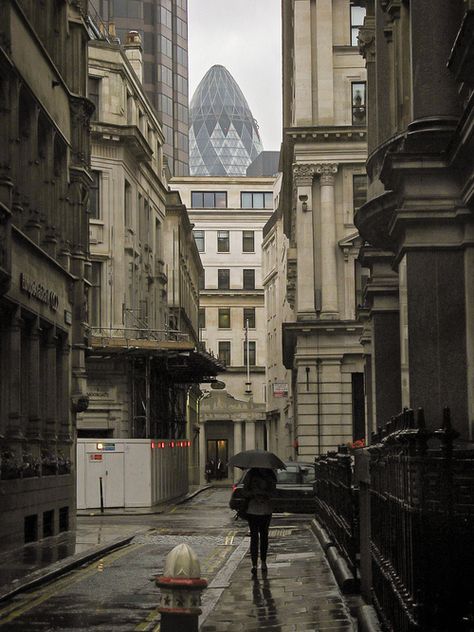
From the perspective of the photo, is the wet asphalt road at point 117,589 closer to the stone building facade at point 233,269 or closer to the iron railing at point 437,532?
the iron railing at point 437,532

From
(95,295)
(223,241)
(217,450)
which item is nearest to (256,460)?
(95,295)

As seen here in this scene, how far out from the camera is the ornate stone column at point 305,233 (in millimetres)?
56062

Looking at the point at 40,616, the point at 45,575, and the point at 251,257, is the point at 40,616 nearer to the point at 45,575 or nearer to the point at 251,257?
the point at 45,575

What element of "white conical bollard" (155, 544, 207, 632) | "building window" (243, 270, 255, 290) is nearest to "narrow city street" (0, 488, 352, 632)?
"white conical bollard" (155, 544, 207, 632)

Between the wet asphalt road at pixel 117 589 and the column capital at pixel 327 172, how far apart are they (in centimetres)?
2547

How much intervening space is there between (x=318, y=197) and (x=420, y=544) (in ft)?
160

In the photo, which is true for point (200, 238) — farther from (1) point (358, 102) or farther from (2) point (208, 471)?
(1) point (358, 102)

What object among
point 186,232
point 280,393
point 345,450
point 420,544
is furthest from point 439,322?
point 186,232

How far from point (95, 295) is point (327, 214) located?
469 inches

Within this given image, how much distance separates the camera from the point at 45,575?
1881 cm

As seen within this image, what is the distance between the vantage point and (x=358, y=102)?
55.8 metres

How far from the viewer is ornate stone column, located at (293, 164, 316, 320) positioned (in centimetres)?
5606

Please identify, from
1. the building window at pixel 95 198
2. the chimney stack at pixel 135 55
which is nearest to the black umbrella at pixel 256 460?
the building window at pixel 95 198

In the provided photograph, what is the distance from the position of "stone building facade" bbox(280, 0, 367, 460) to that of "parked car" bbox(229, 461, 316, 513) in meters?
15.5
